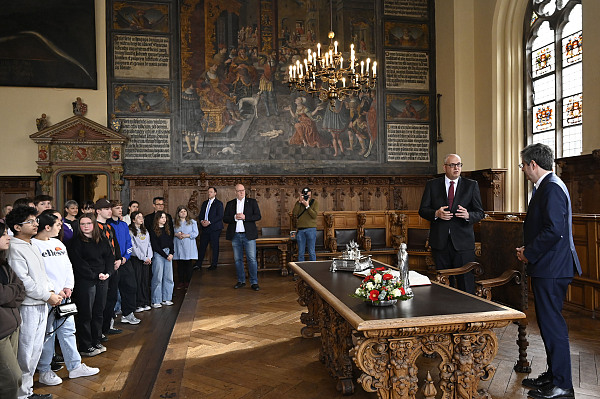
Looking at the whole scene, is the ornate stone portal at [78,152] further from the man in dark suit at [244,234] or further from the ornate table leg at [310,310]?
the ornate table leg at [310,310]

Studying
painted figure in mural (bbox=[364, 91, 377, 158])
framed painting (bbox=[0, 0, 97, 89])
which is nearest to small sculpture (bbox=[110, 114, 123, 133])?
framed painting (bbox=[0, 0, 97, 89])

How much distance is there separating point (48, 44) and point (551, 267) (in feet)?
36.4

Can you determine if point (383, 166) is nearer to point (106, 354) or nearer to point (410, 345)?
point (106, 354)

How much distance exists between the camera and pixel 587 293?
5492mm

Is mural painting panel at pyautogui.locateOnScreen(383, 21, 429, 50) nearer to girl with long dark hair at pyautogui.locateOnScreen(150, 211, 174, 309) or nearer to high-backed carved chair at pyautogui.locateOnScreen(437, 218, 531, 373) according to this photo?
girl with long dark hair at pyautogui.locateOnScreen(150, 211, 174, 309)

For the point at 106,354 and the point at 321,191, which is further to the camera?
the point at 321,191

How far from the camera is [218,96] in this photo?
10695 millimetres

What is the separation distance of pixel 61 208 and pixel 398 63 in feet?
29.7

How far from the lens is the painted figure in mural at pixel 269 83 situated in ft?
35.8

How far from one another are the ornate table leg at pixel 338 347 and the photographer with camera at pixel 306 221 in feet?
13.8

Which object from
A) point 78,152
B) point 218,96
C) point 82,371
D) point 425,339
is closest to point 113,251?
point 82,371

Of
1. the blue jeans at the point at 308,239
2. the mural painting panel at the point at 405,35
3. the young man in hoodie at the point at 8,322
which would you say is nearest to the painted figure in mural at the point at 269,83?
the mural painting panel at the point at 405,35

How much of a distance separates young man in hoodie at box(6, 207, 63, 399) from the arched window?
8.93m

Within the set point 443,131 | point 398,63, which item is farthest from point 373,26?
point 443,131
